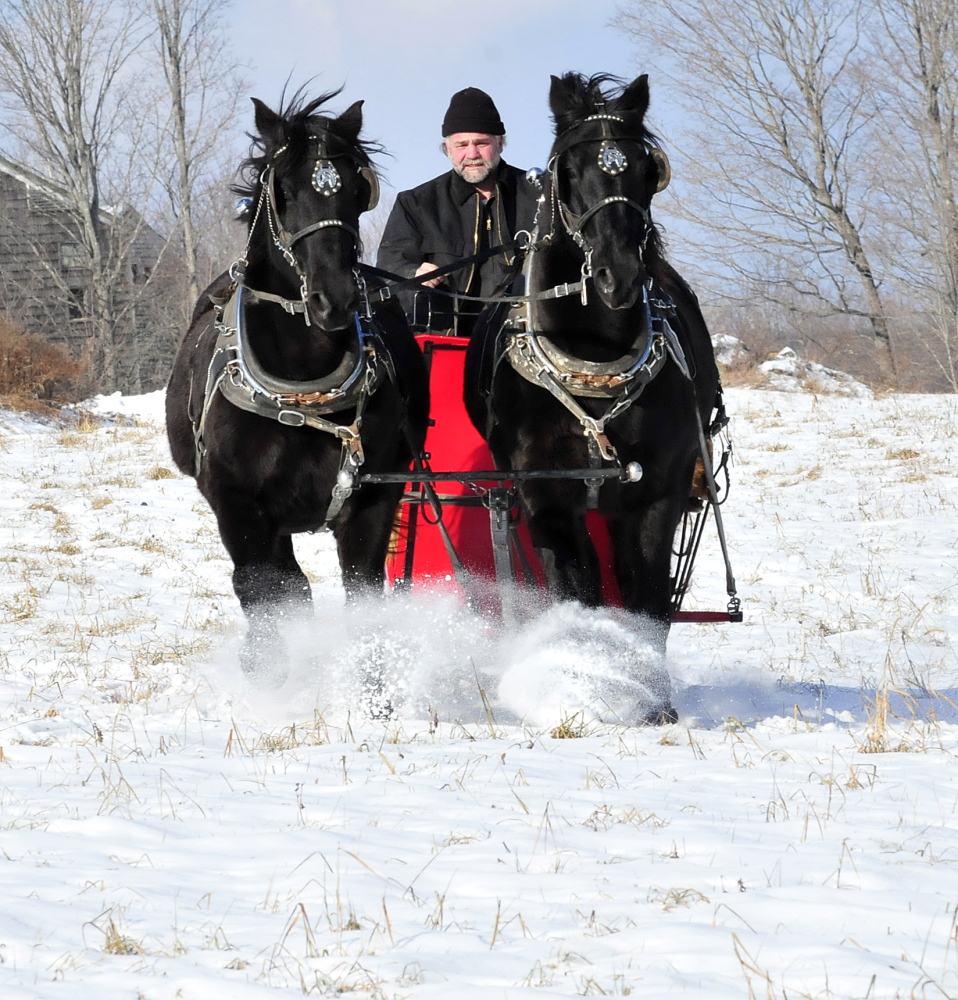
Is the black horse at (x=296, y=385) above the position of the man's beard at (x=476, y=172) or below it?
below

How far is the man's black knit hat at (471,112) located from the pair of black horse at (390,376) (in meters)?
1.42

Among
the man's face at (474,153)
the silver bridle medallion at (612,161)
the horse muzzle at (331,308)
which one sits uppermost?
the man's face at (474,153)

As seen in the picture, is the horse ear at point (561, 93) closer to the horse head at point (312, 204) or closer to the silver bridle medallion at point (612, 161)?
the silver bridle medallion at point (612, 161)

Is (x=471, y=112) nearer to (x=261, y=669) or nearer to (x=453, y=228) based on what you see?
(x=453, y=228)

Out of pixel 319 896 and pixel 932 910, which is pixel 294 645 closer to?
pixel 319 896

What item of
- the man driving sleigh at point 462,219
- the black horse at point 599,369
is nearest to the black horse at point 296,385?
the black horse at point 599,369

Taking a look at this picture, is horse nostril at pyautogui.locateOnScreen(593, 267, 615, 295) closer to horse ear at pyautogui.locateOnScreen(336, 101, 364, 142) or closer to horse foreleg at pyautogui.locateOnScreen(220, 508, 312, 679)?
horse ear at pyautogui.locateOnScreen(336, 101, 364, 142)

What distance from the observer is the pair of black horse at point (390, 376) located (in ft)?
13.9

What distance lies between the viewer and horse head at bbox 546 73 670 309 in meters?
4.12

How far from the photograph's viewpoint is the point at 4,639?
588cm

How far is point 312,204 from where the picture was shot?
4191 mm

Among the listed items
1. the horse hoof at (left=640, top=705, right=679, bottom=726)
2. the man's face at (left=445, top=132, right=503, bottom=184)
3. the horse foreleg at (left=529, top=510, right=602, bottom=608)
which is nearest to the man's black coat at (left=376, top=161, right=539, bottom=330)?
the man's face at (left=445, top=132, right=503, bottom=184)

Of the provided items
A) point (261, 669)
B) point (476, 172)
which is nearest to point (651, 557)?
point (261, 669)

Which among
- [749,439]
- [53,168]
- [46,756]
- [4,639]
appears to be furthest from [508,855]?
[53,168]
